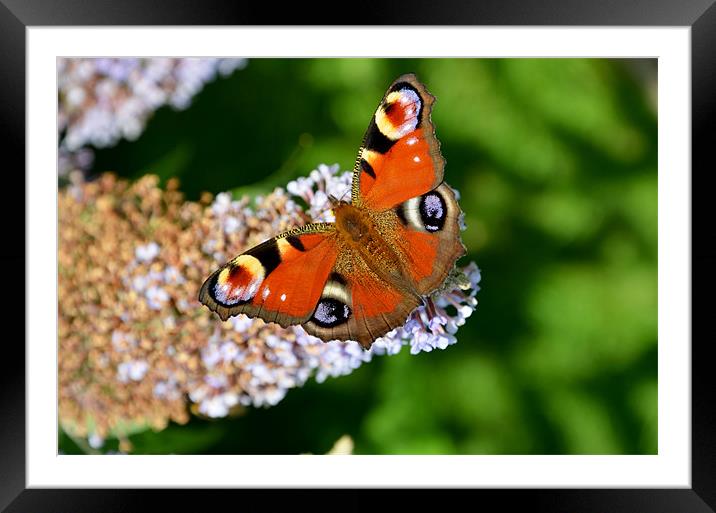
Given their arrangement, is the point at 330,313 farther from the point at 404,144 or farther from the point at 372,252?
the point at 404,144

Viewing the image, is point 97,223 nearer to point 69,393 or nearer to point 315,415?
point 69,393

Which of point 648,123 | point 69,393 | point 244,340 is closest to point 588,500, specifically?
point 244,340

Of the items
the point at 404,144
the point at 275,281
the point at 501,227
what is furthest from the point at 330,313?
the point at 501,227

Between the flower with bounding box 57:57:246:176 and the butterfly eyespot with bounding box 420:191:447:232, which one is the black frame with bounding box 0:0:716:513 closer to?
the flower with bounding box 57:57:246:176

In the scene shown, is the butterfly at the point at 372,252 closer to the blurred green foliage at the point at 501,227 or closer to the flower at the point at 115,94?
the blurred green foliage at the point at 501,227

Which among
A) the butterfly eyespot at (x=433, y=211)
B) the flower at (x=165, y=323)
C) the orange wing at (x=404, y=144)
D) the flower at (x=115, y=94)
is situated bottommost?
the flower at (x=165, y=323)
